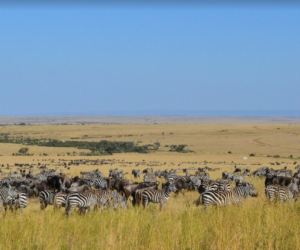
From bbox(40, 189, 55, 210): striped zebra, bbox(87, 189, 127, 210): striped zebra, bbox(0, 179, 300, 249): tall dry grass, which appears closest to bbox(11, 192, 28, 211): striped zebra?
bbox(40, 189, 55, 210): striped zebra

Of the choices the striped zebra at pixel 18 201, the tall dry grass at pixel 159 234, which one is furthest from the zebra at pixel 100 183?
the tall dry grass at pixel 159 234

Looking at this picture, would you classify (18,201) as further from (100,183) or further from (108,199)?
(100,183)

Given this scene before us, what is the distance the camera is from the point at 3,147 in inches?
2635

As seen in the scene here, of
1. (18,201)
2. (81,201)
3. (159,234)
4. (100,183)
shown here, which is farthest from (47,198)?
(159,234)

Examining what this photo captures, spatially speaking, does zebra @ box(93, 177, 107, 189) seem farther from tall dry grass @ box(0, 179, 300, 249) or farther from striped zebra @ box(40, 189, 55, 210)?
tall dry grass @ box(0, 179, 300, 249)

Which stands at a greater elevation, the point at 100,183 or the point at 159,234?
the point at 159,234

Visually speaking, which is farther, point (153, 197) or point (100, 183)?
point (100, 183)

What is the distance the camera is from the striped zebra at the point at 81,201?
11.7 m

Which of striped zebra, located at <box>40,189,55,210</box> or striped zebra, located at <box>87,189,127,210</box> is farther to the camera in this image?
striped zebra, located at <box>40,189,55,210</box>

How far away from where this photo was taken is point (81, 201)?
1177cm

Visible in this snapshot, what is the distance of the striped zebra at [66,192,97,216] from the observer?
11680mm

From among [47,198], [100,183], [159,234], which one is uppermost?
[159,234]

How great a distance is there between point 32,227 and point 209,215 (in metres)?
3.76

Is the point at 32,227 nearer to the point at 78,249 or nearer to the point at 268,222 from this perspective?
the point at 78,249
